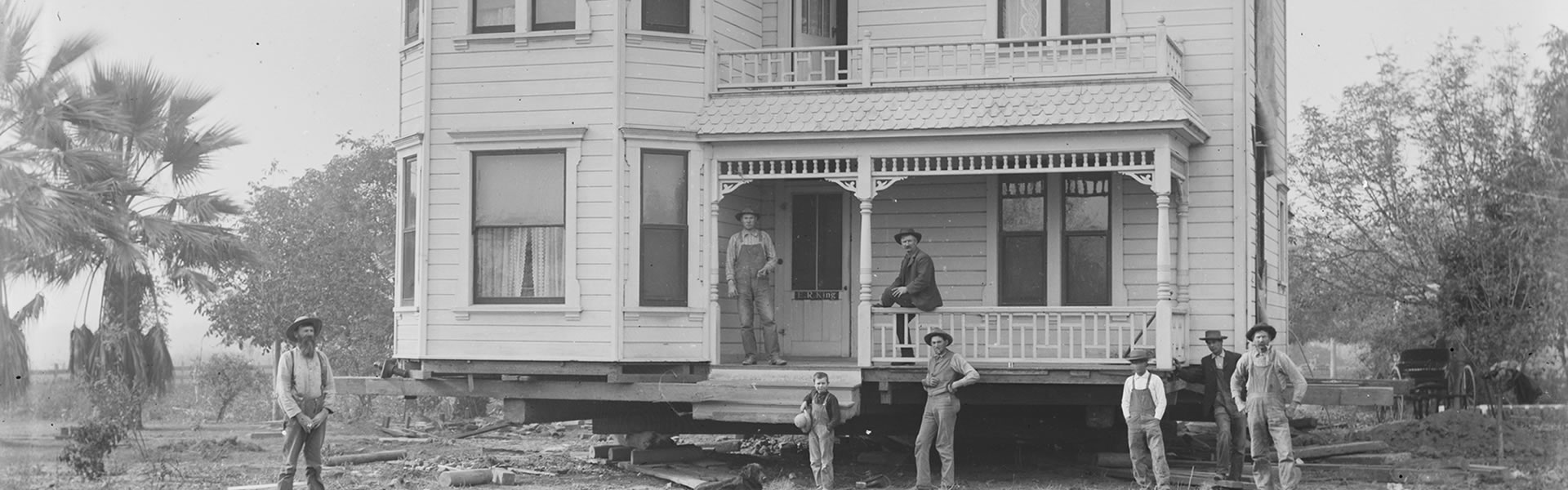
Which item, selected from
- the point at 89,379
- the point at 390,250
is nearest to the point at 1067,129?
the point at 89,379

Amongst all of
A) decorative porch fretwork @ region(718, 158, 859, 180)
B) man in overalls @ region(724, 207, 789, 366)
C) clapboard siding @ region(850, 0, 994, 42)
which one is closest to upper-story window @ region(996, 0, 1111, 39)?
clapboard siding @ region(850, 0, 994, 42)

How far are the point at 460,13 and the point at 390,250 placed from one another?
16.3 m

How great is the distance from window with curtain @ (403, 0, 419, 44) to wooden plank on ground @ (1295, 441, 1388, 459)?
11.5 m

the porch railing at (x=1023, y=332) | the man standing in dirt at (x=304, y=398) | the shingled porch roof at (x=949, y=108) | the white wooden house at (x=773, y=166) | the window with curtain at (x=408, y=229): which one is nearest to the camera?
the man standing in dirt at (x=304, y=398)

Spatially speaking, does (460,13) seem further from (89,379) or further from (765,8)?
(89,379)

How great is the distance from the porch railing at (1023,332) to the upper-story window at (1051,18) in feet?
11.1

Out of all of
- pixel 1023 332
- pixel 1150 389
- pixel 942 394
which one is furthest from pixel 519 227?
pixel 1150 389

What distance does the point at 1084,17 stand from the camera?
65.1ft

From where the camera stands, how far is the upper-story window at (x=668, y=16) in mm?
19047

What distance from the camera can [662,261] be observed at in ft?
62.3

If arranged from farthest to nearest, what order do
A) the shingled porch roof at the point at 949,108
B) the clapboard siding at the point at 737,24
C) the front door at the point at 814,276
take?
1. the front door at the point at 814,276
2. the clapboard siding at the point at 737,24
3. the shingled porch roof at the point at 949,108

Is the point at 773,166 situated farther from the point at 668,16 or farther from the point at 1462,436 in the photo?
the point at 1462,436

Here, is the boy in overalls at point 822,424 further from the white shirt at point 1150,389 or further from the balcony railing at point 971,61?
the balcony railing at point 971,61

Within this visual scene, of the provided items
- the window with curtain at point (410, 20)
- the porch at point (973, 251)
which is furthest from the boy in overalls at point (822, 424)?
the window with curtain at point (410, 20)
